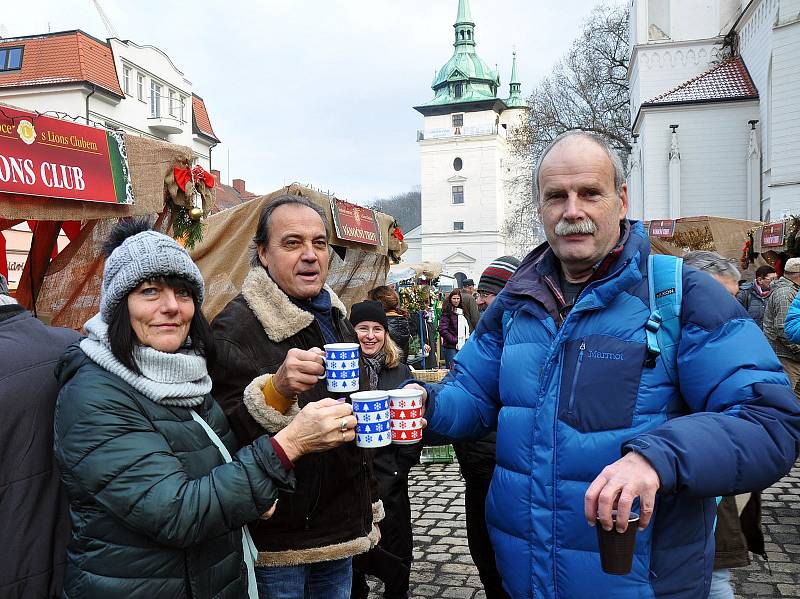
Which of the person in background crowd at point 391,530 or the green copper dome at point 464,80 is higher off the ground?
the green copper dome at point 464,80

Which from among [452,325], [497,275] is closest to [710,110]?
[452,325]

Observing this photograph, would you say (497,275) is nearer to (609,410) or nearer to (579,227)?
(579,227)

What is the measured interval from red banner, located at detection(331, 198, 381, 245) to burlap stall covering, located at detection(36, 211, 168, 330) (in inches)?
94.0

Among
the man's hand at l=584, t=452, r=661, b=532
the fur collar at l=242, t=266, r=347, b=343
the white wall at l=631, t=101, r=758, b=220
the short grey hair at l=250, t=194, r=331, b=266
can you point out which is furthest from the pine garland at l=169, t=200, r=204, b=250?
the white wall at l=631, t=101, r=758, b=220

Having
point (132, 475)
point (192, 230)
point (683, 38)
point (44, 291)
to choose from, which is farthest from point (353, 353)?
point (683, 38)

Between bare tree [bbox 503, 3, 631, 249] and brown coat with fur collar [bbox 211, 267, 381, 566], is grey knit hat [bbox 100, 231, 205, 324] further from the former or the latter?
bare tree [bbox 503, 3, 631, 249]

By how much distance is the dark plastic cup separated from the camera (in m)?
1.49

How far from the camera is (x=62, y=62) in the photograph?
24.7m

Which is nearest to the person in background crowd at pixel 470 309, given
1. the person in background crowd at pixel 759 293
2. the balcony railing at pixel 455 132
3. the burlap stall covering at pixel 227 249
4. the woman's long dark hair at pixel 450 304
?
the woman's long dark hair at pixel 450 304

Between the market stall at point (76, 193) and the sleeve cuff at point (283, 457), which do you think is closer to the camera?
the sleeve cuff at point (283, 457)

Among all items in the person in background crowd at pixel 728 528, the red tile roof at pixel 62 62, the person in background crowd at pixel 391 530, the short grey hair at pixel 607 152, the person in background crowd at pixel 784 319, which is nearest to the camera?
the short grey hair at pixel 607 152

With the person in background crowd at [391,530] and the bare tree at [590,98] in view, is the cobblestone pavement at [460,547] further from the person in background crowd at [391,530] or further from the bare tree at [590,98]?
the bare tree at [590,98]

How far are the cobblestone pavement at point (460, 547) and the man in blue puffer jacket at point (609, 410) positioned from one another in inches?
114

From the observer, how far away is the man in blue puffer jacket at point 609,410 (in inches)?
63.1
